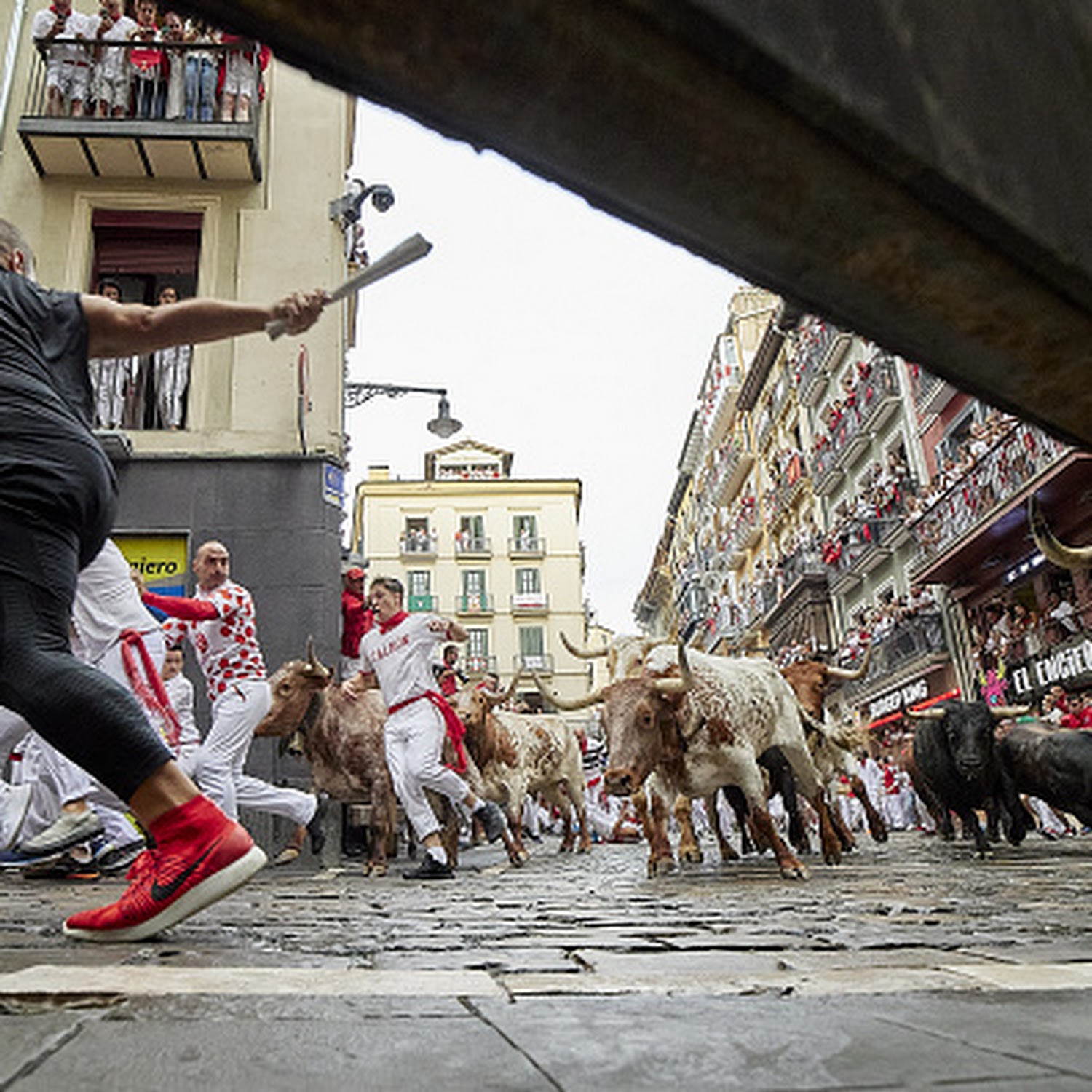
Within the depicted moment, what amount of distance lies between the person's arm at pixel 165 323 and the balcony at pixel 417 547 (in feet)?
176

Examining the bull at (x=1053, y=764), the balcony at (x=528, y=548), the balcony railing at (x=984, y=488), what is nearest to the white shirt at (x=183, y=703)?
the bull at (x=1053, y=764)

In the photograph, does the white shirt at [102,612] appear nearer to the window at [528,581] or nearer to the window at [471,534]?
the window at [528,581]

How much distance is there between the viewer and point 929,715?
9211 millimetres

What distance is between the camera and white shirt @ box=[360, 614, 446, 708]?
7453 mm

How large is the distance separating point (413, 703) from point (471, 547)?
162 ft

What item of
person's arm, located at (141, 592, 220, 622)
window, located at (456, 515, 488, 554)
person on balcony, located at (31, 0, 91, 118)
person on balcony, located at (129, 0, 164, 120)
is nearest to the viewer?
person's arm, located at (141, 592, 220, 622)

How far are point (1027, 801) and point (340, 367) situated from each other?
1283 cm

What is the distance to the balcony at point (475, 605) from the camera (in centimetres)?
5488

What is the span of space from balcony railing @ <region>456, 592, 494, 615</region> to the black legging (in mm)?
52247

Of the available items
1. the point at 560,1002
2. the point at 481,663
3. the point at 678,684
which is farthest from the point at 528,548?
the point at 560,1002

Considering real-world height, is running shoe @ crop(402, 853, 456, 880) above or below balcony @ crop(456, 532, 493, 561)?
below

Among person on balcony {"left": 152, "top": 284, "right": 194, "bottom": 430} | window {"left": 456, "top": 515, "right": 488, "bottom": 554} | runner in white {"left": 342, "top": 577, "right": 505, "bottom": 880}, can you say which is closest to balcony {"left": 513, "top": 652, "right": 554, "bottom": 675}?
window {"left": 456, "top": 515, "right": 488, "bottom": 554}

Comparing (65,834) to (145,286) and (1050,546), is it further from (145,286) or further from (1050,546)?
(145,286)

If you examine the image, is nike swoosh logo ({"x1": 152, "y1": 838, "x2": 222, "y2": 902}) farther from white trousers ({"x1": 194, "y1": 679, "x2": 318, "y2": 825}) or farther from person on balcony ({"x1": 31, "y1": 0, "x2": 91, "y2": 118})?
person on balcony ({"x1": 31, "y1": 0, "x2": 91, "y2": 118})
